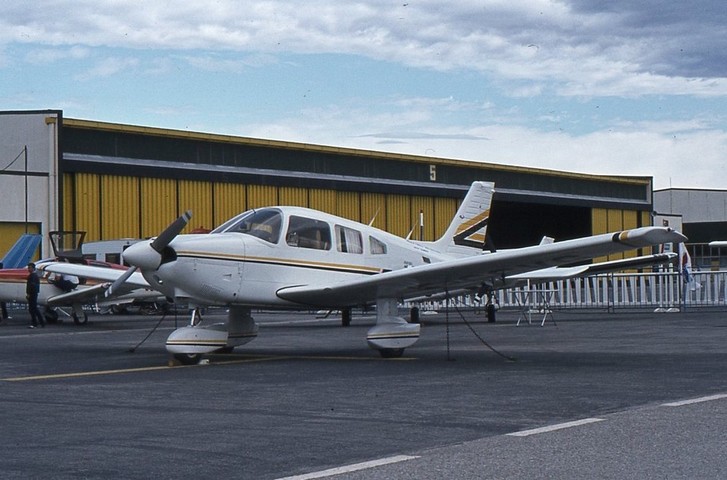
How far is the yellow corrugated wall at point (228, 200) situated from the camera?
4669 cm

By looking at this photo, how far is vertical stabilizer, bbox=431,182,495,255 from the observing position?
24.6 meters

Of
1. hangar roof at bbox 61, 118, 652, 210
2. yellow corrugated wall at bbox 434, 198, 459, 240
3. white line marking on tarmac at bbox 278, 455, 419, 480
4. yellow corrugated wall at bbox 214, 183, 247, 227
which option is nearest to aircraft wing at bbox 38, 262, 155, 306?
white line marking on tarmac at bbox 278, 455, 419, 480

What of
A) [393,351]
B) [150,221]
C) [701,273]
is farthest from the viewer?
[150,221]

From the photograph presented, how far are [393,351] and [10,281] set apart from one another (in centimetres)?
1760

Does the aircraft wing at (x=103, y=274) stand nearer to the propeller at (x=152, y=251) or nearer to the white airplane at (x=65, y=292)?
the white airplane at (x=65, y=292)

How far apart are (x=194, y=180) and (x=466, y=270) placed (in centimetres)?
3255

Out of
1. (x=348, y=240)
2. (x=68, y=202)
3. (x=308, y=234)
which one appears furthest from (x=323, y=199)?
(x=308, y=234)

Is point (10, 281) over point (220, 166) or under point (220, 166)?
under

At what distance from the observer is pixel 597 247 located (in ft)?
43.6

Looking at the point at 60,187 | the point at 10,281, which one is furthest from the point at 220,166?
the point at 10,281

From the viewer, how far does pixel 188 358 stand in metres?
14.5

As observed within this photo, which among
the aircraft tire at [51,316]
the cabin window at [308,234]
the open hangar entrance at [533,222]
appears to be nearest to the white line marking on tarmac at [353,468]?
the cabin window at [308,234]

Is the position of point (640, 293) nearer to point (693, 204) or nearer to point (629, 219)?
point (629, 219)

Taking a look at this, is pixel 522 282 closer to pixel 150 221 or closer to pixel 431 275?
pixel 431 275
